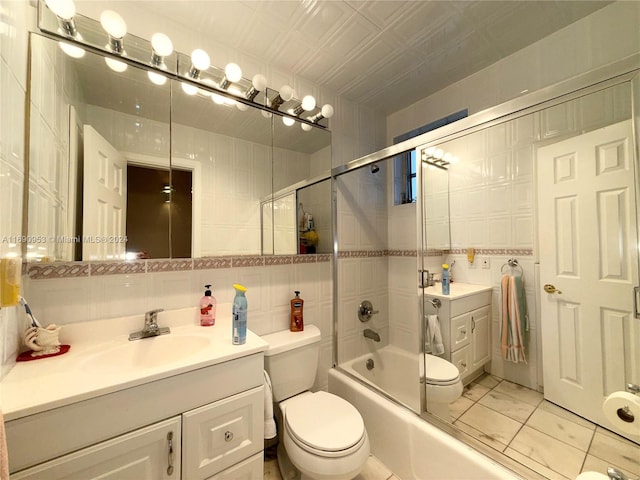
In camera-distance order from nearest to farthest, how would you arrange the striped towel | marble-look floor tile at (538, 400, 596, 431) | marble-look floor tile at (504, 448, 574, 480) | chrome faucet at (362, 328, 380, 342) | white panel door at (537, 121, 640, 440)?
marble-look floor tile at (504, 448, 574, 480)
white panel door at (537, 121, 640, 440)
marble-look floor tile at (538, 400, 596, 431)
the striped towel
chrome faucet at (362, 328, 380, 342)

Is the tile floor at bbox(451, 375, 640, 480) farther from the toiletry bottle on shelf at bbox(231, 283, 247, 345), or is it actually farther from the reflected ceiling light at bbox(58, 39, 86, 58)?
the reflected ceiling light at bbox(58, 39, 86, 58)

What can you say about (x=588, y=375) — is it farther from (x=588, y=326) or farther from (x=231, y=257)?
(x=231, y=257)

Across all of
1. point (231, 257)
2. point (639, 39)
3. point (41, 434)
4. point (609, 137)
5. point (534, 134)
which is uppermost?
point (639, 39)

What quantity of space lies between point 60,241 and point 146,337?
0.52 metres

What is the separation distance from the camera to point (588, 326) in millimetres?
1354

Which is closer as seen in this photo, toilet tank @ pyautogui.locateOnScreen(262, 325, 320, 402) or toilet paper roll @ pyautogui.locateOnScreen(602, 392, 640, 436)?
toilet paper roll @ pyautogui.locateOnScreen(602, 392, 640, 436)

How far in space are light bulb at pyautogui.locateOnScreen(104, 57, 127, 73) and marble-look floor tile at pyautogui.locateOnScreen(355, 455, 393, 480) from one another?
7.76 ft

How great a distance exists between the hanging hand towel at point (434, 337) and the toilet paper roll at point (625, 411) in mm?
689

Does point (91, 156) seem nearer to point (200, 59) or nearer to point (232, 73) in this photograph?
point (200, 59)

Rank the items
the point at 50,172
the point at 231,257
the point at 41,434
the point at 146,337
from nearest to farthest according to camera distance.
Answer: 1. the point at 41,434
2. the point at 50,172
3. the point at 146,337
4. the point at 231,257

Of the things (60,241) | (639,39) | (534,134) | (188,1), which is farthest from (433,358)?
(188,1)

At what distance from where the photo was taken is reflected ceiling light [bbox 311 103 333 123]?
1.68m

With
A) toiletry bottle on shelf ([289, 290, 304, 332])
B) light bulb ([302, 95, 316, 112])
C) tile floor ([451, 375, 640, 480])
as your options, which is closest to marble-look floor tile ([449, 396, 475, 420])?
tile floor ([451, 375, 640, 480])

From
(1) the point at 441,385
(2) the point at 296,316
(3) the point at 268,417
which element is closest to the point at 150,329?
(3) the point at 268,417
